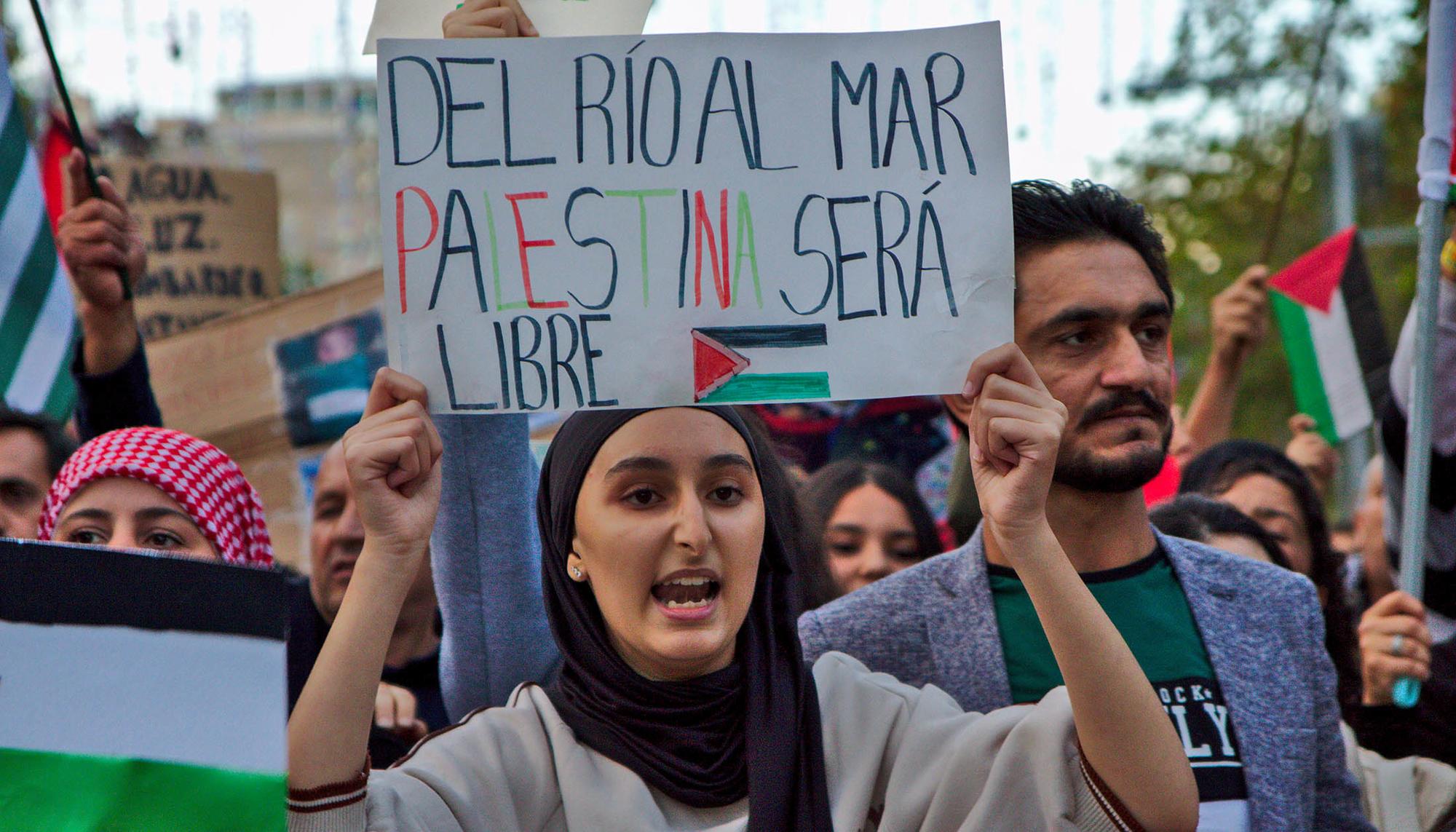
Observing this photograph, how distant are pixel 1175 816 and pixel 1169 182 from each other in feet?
53.0

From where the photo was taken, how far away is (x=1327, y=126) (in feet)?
50.7

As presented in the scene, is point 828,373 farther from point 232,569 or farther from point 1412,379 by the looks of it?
point 1412,379

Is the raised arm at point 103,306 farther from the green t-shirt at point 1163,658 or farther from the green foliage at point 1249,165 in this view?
the green foliage at point 1249,165

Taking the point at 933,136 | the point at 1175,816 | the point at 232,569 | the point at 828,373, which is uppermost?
the point at 933,136

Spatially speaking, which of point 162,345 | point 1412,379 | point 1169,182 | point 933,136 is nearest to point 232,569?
point 933,136

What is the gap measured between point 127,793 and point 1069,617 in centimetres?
128

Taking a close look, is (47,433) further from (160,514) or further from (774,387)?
(774,387)

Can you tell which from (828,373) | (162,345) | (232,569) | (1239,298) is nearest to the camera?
(232,569)

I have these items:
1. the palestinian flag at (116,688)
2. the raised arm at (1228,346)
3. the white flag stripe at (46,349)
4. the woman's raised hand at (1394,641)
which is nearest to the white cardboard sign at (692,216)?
the palestinian flag at (116,688)

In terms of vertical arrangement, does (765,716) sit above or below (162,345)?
below

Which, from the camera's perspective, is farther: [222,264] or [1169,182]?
[1169,182]

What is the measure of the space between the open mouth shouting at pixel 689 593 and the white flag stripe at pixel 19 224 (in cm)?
216

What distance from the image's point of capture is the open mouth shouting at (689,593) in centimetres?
229

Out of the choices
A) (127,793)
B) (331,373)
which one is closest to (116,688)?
(127,793)
